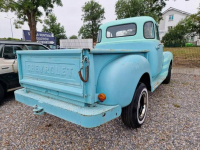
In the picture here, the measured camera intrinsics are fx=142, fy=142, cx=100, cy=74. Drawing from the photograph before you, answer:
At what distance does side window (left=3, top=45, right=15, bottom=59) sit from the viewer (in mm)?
3644

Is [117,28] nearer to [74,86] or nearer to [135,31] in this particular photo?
[135,31]

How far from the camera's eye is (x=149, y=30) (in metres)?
3.45

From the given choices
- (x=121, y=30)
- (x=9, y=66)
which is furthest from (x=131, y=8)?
(x=9, y=66)

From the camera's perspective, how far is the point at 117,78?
1768mm

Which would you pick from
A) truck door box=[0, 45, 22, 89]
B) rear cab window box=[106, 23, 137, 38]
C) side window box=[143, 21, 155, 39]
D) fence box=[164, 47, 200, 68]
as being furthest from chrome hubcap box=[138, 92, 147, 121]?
fence box=[164, 47, 200, 68]

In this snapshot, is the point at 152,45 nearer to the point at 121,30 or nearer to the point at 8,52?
the point at 121,30

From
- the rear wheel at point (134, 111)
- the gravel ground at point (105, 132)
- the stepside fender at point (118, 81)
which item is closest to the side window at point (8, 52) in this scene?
the gravel ground at point (105, 132)

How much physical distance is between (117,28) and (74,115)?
2776 millimetres

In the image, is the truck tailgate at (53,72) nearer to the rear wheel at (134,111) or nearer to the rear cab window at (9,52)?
the rear wheel at (134,111)

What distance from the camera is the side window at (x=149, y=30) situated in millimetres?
3422

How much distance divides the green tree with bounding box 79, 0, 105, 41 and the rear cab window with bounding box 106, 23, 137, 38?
35.3m

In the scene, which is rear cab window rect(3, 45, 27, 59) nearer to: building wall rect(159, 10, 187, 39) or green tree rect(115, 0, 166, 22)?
green tree rect(115, 0, 166, 22)

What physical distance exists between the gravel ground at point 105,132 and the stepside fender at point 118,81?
75cm

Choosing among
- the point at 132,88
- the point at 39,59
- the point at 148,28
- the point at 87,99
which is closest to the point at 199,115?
the point at 132,88
